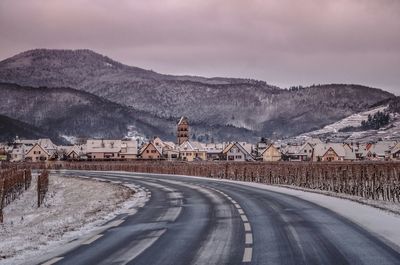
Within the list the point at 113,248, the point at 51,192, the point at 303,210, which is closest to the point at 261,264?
the point at 113,248

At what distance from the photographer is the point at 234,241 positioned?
13.8 meters

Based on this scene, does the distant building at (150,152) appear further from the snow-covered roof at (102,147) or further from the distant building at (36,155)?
the distant building at (36,155)

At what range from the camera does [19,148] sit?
199500 millimetres

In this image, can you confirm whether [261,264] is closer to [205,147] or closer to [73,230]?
[73,230]

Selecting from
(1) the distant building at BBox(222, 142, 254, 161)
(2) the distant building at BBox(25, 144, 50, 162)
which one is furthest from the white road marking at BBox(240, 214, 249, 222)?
(2) the distant building at BBox(25, 144, 50, 162)

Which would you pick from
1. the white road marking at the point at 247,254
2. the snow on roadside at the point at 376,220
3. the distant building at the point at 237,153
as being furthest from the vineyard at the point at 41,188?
the distant building at the point at 237,153

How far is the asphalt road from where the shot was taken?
453 inches

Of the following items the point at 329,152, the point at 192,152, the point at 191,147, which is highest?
the point at 191,147

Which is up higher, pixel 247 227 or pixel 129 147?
pixel 129 147

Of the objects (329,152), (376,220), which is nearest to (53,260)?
(376,220)

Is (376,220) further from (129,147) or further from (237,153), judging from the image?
(129,147)

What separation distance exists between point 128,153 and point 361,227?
519ft

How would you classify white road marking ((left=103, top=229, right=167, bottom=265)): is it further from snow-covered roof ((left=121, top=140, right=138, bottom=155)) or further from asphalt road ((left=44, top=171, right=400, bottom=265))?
snow-covered roof ((left=121, top=140, right=138, bottom=155))

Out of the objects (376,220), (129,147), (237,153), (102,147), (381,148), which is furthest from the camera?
(381,148)
